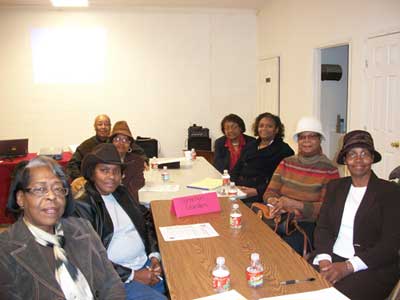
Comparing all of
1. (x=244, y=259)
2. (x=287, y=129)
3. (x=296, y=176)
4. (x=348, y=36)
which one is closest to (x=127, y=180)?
(x=296, y=176)

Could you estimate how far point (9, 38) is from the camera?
640cm

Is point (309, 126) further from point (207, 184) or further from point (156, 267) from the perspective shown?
point (156, 267)

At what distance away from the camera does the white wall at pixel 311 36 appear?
424 centimetres

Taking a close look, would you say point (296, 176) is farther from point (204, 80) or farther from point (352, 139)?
point (204, 80)

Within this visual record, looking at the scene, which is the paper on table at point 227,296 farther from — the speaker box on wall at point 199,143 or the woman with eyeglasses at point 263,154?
the speaker box on wall at point 199,143

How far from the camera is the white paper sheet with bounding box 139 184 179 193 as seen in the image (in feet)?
10.3

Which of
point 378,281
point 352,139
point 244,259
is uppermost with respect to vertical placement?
point 352,139

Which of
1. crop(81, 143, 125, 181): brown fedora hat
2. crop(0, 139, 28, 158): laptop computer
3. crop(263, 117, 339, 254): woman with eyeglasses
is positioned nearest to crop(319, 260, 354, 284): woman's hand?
crop(263, 117, 339, 254): woman with eyeglasses

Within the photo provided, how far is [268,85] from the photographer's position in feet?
22.3

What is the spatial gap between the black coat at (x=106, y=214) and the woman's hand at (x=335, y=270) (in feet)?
3.11

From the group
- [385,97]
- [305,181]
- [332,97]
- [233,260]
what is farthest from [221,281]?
[332,97]

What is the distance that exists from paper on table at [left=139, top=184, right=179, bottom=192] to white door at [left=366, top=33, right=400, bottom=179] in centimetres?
231

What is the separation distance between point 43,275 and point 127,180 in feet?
5.64

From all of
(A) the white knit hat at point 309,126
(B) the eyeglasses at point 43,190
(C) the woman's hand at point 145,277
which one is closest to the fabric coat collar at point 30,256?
(B) the eyeglasses at point 43,190
